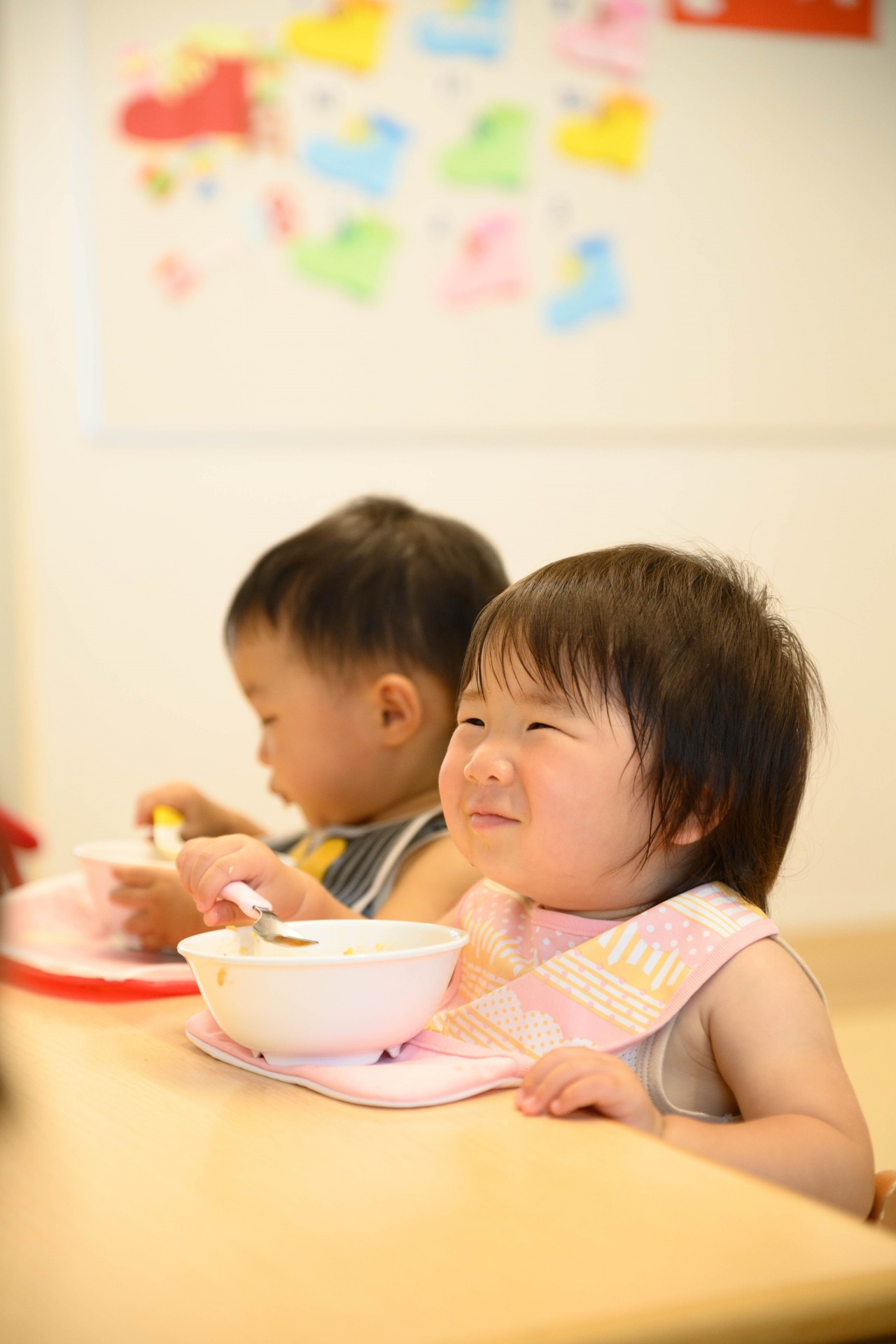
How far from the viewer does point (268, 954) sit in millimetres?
741

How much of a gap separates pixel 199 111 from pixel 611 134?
86cm

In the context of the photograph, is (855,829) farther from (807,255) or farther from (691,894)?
(691,894)

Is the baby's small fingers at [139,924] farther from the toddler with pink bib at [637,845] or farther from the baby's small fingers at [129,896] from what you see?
the toddler with pink bib at [637,845]

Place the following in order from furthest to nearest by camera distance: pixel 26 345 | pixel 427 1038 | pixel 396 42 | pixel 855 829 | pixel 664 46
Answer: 1. pixel 855 829
2. pixel 664 46
3. pixel 396 42
4. pixel 26 345
5. pixel 427 1038

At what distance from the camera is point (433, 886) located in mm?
1099

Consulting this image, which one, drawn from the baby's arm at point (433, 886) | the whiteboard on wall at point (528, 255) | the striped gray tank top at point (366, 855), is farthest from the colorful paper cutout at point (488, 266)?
the baby's arm at point (433, 886)

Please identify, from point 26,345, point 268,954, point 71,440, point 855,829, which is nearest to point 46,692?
point 71,440

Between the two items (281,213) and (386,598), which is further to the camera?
(281,213)

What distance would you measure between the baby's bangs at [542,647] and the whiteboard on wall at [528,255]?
6.23ft

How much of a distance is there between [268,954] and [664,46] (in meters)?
2.66

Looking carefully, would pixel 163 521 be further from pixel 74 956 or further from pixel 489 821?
pixel 489 821

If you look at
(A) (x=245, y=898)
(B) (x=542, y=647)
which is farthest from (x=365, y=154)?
(A) (x=245, y=898)

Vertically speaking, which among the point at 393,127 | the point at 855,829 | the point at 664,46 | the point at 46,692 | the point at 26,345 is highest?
the point at 664,46

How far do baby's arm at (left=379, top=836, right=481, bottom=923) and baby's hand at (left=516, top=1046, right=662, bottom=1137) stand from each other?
0.46 metres
